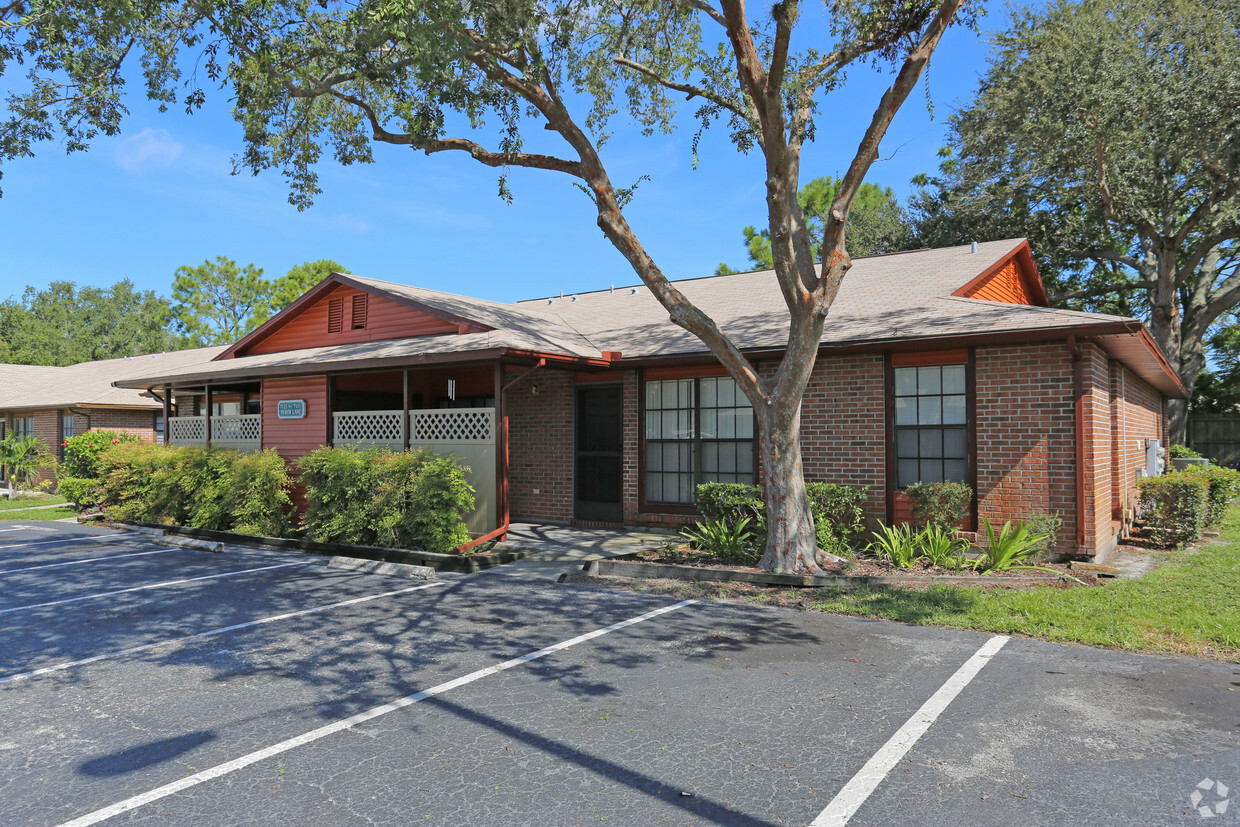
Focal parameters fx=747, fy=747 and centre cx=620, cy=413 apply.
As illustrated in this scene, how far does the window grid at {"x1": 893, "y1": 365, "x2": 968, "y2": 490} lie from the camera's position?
396 inches

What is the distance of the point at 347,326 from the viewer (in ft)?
49.5

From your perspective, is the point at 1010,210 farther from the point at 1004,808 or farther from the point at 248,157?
the point at 1004,808

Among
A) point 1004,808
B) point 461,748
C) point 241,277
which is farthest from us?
point 241,277

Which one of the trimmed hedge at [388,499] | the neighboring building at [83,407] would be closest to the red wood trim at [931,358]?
the trimmed hedge at [388,499]

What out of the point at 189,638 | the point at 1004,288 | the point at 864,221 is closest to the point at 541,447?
the point at 189,638

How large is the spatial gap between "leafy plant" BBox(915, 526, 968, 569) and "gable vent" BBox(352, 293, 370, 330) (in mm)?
10991

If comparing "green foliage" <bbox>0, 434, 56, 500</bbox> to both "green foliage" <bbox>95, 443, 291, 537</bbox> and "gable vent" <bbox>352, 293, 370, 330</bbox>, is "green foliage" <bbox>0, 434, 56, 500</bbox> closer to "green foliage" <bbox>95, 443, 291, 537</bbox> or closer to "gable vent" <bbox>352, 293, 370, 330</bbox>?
"green foliage" <bbox>95, 443, 291, 537</bbox>

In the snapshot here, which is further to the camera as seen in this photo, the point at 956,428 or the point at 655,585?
the point at 956,428

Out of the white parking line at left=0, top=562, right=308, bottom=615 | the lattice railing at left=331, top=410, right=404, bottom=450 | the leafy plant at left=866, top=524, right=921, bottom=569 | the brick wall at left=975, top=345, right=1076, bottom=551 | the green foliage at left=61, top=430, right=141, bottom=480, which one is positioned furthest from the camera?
the green foliage at left=61, top=430, right=141, bottom=480

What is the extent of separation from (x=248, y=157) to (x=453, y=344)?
392 cm

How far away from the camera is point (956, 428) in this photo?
10078 millimetres

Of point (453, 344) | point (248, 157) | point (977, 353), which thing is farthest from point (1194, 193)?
point (248, 157)

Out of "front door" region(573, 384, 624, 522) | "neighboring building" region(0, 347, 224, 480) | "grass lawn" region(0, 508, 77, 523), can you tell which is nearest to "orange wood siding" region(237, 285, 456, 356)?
"front door" region(573, 384, 624, 522)

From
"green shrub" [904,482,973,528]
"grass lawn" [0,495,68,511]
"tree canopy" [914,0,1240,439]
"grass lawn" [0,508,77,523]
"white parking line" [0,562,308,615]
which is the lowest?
"grass lawn" [0,495,68,511]
